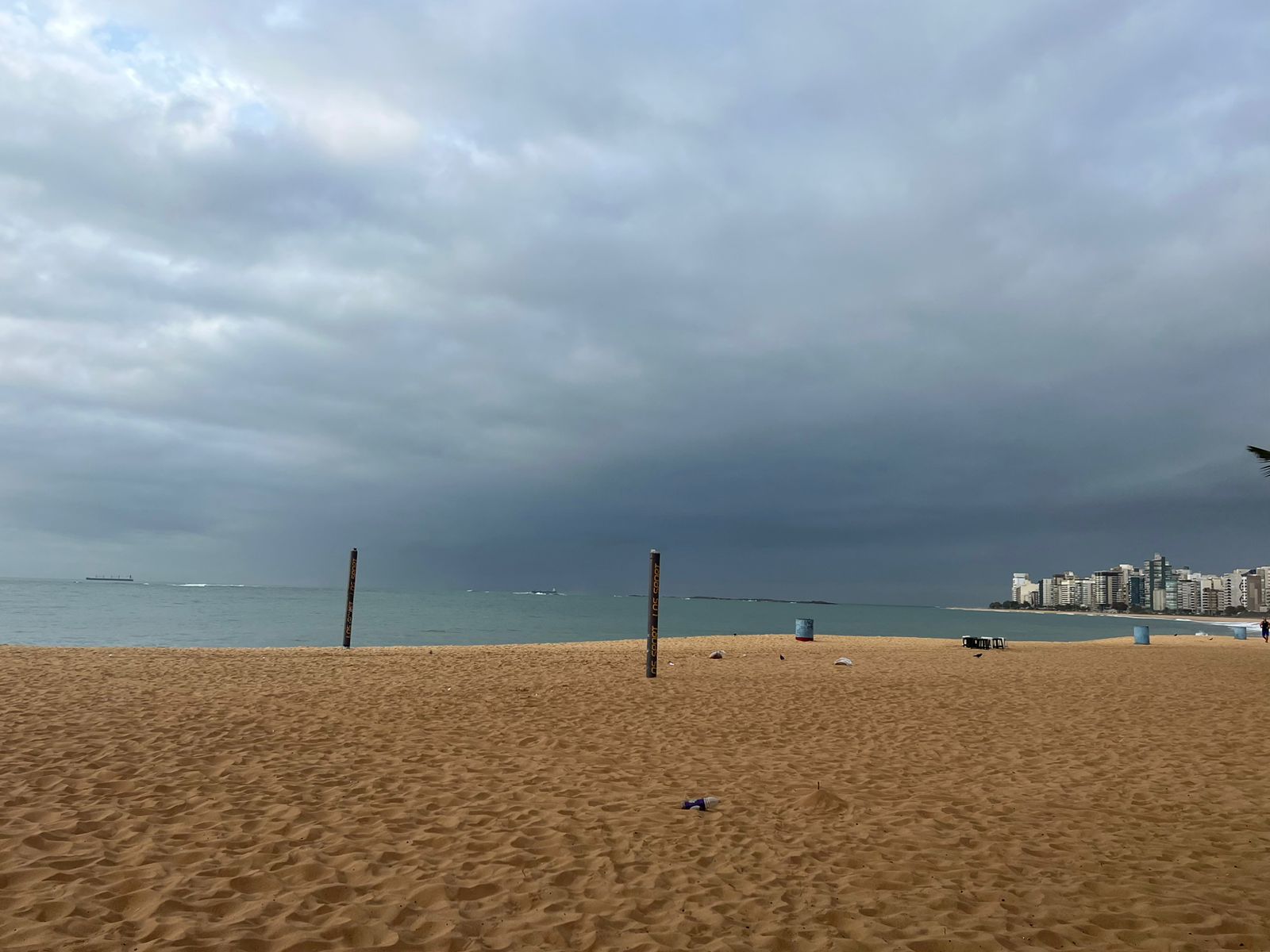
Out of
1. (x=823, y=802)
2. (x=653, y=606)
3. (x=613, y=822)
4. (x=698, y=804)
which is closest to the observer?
(x=613, y=822)

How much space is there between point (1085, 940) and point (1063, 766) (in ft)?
18.0

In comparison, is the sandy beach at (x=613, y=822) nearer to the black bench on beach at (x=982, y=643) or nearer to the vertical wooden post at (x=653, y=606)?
the vertical wooden post at (x=653, y=606)

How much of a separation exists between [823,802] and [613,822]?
7.68 ft

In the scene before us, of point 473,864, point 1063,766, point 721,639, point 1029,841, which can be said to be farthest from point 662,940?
point 721,639

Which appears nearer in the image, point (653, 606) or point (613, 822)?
point (613, 822)

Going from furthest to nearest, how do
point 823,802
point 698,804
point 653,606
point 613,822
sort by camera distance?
point 653,606 < point 823,802 < point 698,804 < point 613,822

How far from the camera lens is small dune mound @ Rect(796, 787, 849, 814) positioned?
7.57 meters

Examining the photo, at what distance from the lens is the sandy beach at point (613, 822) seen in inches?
192

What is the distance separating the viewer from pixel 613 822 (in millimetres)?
6988

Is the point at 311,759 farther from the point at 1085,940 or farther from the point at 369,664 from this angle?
the point at 369,664

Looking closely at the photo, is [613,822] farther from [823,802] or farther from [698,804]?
[823,802]

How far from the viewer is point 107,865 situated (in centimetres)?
549

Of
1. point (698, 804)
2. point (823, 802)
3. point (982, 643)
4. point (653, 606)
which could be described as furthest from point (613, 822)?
point (982, 643)

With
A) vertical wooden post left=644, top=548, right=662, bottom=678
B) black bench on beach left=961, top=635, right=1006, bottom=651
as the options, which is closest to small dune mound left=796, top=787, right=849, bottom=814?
vertical wooden post left=644, top=548, right=662, bottom=678
